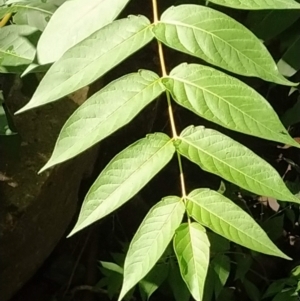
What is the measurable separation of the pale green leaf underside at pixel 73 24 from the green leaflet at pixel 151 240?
218 millimetres

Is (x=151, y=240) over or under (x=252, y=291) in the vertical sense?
over

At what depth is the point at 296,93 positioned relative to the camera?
5.90ft

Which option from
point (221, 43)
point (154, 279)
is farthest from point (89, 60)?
point (154, 279)

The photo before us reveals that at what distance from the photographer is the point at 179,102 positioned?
0.79 meters

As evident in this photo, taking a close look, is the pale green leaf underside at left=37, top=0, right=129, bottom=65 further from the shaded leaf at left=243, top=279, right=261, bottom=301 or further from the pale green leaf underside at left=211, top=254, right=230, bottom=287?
the shaded leaf at left=243, top=279, right=261, bottom=301

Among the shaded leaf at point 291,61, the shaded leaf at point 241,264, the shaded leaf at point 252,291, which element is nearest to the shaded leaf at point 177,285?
the shaded leaf at point 241,264

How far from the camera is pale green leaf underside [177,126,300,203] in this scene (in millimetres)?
768

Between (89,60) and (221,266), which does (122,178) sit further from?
(221,266)

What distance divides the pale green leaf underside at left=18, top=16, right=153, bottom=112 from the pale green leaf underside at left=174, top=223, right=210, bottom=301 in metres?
0.22

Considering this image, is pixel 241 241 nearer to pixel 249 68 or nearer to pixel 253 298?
pixel 249 68

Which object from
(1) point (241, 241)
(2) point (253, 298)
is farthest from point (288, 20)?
(2) point (253, 298)

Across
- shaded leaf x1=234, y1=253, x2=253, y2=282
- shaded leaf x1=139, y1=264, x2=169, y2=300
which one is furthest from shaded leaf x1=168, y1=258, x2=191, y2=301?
shaded leaf x1=234, y1=253, x2=253, y2=282

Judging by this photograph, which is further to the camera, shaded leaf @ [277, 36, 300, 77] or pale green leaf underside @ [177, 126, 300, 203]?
shaded leaf @ [277, 36, 300, 77]

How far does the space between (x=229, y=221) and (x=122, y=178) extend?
0.14 metres
